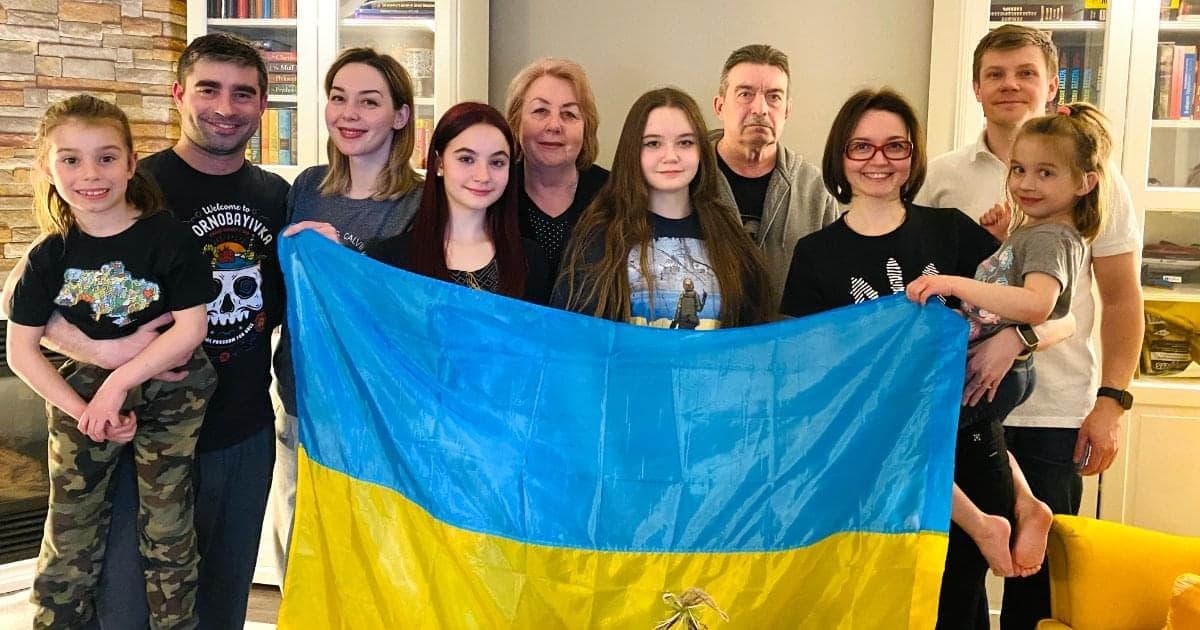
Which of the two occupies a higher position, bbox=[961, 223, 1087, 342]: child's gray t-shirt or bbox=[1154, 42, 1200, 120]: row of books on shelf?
bbox=[1154, 42, 1200, 120]: row of books on shelf

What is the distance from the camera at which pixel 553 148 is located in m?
2.29

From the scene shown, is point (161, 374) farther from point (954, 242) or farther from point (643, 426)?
point (954, 242)

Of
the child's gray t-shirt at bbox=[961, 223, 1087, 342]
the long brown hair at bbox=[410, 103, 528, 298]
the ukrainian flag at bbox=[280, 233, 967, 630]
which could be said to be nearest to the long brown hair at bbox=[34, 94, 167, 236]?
the long brown hair at bbox=[410, 103, 528, 298]

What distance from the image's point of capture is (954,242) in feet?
6.52

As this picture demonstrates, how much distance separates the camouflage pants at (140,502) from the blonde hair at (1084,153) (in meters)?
1.63

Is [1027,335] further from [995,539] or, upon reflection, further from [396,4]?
[396,4]

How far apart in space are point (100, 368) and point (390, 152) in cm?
70

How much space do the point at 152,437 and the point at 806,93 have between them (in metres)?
2.32

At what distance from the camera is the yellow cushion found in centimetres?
188

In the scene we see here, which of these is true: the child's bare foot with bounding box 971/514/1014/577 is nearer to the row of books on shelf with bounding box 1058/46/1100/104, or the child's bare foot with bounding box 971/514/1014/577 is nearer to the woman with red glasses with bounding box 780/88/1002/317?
the woman with red glasses with bounding box 780/88/1002/317

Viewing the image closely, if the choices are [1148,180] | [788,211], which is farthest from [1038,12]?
[788,211]

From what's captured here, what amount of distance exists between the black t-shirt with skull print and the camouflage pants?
9 cm

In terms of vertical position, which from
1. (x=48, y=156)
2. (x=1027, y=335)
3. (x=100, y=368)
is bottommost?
(x=100, y=368)

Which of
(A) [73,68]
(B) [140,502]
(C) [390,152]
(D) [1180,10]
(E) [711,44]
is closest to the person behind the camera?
(B) [140,502]
